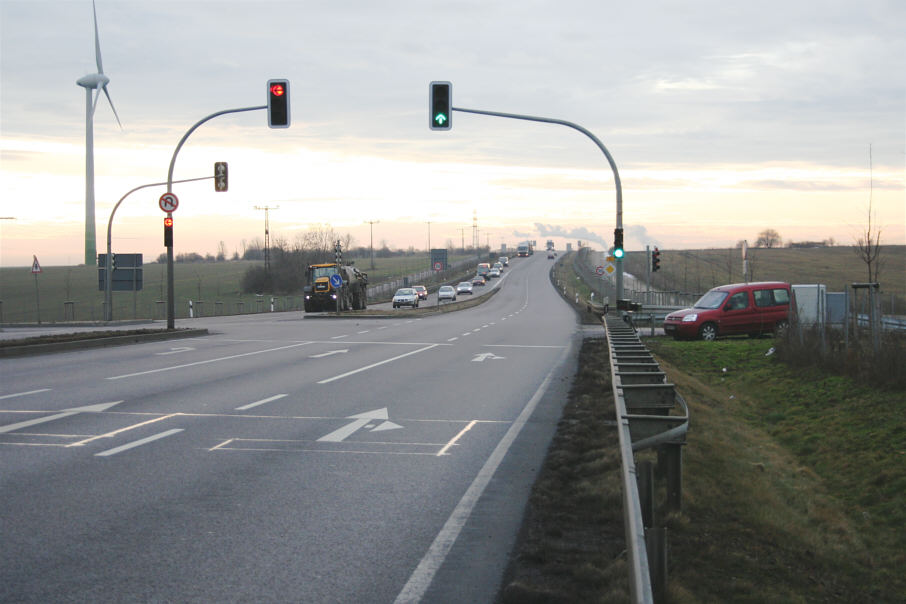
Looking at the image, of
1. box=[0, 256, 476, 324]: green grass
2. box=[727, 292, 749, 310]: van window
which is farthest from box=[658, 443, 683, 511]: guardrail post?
box=[0, 256, 476, 324]: green grass

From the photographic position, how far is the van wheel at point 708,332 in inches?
1080

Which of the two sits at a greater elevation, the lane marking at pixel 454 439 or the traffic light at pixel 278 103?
the traffic light at pixel 278 103

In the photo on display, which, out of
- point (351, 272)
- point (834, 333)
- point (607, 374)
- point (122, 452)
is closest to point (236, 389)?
point (122, 452)

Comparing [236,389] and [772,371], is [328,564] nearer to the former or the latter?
[236,389]

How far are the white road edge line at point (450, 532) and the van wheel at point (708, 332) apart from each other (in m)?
18.1

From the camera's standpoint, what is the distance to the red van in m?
27.4

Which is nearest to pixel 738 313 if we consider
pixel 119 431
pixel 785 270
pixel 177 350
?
pixel 177 350

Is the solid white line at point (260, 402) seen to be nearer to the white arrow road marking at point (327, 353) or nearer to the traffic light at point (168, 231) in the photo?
the white arrow road marking at point (327, 353)

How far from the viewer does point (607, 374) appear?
1672 centimetres

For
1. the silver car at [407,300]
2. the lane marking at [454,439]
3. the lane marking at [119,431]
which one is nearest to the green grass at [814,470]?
the lane marking at [454,439]

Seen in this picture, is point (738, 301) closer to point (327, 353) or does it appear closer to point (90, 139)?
point (327, 353)

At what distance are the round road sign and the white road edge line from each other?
22852 mm

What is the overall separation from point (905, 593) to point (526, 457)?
3.81 m

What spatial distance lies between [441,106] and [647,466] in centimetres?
2005
